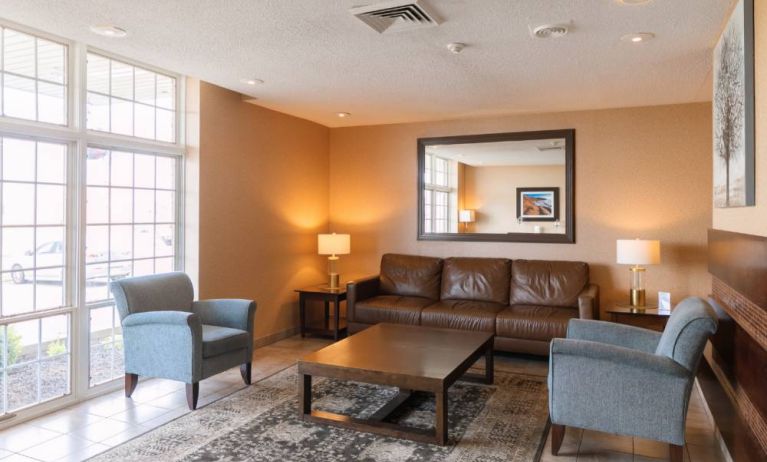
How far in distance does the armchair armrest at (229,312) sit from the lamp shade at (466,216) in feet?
8.79

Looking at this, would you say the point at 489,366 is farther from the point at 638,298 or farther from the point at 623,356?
the point at 638,298

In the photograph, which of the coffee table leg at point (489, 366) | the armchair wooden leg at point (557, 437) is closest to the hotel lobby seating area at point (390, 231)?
the armchair wooden leg at point (557, 437)

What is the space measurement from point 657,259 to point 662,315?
0.49 meters

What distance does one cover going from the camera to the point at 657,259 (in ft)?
15.4

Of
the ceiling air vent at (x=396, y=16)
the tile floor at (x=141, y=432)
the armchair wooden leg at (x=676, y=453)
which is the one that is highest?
the ceiling air vent at (x=396, y=16)

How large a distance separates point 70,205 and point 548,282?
4157mm

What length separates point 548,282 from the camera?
521 cm

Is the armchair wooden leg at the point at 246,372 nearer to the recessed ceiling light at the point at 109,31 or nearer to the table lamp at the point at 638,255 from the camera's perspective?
the recessed ceiling light at the point at 109,31

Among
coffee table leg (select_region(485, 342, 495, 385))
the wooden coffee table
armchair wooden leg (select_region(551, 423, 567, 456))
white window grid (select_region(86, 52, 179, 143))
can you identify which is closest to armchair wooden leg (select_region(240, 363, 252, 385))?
the wooden coffee table

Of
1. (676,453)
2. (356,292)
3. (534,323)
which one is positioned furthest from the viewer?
(356,292)

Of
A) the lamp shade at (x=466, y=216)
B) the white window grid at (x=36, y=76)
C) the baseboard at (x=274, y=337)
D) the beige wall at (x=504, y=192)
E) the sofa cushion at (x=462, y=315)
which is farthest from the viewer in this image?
the lamp shade at (x=466, y=216)

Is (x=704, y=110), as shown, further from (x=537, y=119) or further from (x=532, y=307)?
(x=532, y=307)

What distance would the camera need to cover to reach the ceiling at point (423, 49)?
2914mm

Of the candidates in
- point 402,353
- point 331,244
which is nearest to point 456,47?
point 402,353
